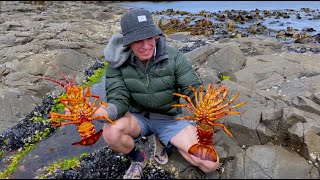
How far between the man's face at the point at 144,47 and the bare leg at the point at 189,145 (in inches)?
51.3

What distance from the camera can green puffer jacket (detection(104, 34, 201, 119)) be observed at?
5191mm

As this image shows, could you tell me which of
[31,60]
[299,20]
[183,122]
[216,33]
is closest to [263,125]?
[183,122]

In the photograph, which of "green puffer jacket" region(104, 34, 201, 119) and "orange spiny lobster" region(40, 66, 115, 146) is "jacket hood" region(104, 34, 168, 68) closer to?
"green puffer jacket" region(104, 34, 201, 119)

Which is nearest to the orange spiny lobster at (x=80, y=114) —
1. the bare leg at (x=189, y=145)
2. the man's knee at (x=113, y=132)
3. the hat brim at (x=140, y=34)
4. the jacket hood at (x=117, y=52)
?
the man's knee at (x=113, y=132)

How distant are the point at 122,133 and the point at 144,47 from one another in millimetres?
1286

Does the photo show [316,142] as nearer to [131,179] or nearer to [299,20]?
[131,179]

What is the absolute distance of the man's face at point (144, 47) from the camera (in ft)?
16.3

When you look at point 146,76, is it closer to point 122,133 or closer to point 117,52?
point 117,52

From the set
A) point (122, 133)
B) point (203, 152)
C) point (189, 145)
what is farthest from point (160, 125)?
point (203, 152)

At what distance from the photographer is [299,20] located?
1027 inches

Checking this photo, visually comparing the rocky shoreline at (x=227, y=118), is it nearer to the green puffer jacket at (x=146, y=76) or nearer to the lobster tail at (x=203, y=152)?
the lobster tail at (x=203, y=152)

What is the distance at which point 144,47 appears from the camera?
16.3ft

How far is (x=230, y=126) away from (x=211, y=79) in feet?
9.28

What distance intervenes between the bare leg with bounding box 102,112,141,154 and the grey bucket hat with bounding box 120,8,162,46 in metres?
1.15
